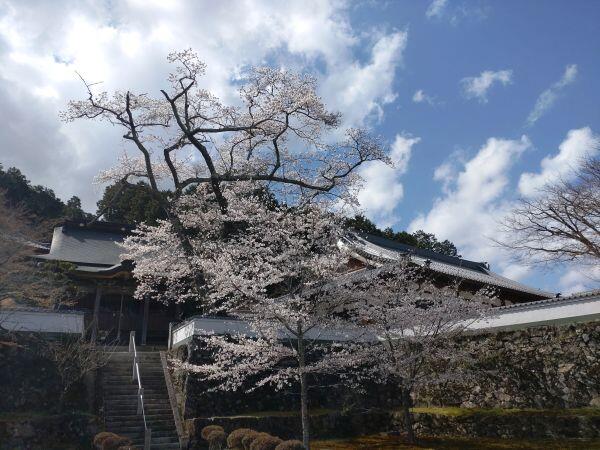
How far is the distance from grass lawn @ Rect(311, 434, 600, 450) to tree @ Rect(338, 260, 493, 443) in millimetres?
563

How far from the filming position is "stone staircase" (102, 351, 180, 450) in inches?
526

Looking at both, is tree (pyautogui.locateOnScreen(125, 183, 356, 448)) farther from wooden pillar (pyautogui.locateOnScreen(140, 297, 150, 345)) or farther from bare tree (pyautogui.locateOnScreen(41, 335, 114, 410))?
wooden pillar (pyautogui.locateOnScreen(140, 297, 150, 345))

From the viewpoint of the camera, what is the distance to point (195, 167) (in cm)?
2177

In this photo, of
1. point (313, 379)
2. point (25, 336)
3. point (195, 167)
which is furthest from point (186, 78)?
point (313, 379)

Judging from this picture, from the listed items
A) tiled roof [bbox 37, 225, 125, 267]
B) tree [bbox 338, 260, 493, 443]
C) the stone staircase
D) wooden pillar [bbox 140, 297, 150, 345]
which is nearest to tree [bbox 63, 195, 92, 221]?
tiled roof [bbox 37, 225, 125, 267]

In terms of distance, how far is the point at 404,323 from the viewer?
13523 millimetres

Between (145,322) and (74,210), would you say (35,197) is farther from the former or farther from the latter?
(145,322)

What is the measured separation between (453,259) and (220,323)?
16.5m

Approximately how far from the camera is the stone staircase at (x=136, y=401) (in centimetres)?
1335

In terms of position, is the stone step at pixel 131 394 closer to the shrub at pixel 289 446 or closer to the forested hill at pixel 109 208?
the shrub at pixel 289 446

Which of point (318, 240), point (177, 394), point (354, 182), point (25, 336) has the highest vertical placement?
point (354, 182)

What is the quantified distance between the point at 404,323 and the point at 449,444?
10.0ft

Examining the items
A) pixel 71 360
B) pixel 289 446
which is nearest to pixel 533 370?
pixel 289 446

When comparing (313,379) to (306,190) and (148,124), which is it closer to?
(306,190)
